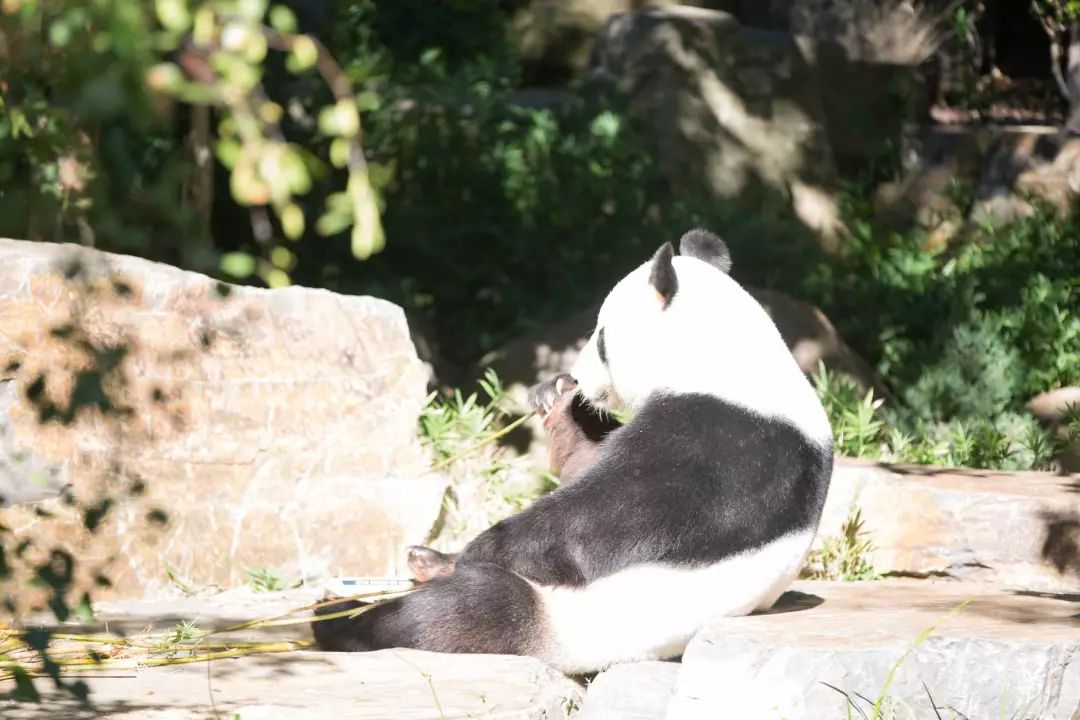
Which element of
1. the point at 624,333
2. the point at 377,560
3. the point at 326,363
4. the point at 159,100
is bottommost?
the point at 377,560

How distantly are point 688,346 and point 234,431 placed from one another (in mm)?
2471

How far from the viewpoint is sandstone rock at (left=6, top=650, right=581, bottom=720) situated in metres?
3.42

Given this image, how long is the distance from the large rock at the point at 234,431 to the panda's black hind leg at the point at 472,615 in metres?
1.68

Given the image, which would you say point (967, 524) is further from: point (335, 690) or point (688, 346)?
point (335, 690)

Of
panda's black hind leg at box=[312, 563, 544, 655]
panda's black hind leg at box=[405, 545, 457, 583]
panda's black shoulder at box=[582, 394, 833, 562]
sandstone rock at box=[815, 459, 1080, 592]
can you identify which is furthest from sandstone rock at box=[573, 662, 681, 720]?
sandstone rock at box=[815, 459, 1080, 592]

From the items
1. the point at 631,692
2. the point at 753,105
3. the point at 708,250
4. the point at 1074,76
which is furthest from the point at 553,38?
the point at 631,692

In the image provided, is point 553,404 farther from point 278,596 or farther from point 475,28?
point 475,28

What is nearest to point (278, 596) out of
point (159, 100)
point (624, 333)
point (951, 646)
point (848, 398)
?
point (624, 333)

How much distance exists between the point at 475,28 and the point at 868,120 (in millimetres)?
4475

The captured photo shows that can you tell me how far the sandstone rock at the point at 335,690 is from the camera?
11.2 ft

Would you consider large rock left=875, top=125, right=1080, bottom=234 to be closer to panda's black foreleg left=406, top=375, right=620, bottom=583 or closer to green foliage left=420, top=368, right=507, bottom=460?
green foliage left=420, top=368, right=507, bottom=460

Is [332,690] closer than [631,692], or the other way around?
[332,690]

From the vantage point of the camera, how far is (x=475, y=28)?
9.02 m

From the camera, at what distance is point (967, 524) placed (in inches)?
217
